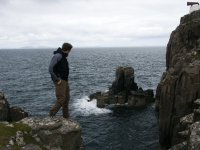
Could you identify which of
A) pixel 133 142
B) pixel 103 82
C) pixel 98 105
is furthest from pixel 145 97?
pixel 103 82

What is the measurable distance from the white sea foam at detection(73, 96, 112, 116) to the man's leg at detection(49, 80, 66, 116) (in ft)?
132

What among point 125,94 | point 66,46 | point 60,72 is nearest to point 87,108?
point 125,94

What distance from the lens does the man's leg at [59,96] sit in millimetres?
16969

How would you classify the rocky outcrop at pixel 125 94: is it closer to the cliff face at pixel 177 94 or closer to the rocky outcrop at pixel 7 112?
the cliff face at pixel 177 94

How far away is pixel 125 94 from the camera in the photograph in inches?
2618

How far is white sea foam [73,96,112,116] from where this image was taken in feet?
191

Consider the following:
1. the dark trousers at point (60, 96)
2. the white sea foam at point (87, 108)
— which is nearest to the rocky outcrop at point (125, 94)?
the white sea foam at point (87, 108)

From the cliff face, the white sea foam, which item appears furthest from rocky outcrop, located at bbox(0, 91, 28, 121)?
the white sea foam

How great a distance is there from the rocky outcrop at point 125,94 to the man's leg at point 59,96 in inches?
1785

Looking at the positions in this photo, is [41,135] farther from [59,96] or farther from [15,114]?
[15,114]

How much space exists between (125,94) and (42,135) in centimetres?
5177

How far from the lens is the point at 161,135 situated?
129 ft

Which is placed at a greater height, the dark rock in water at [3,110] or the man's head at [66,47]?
the man's head at [66,47]

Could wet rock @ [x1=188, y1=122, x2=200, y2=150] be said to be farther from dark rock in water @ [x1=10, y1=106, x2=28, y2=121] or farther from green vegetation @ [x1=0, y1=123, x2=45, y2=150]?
dark rock in water @ [x1=10, y1=106, x2=28, y2=121]
